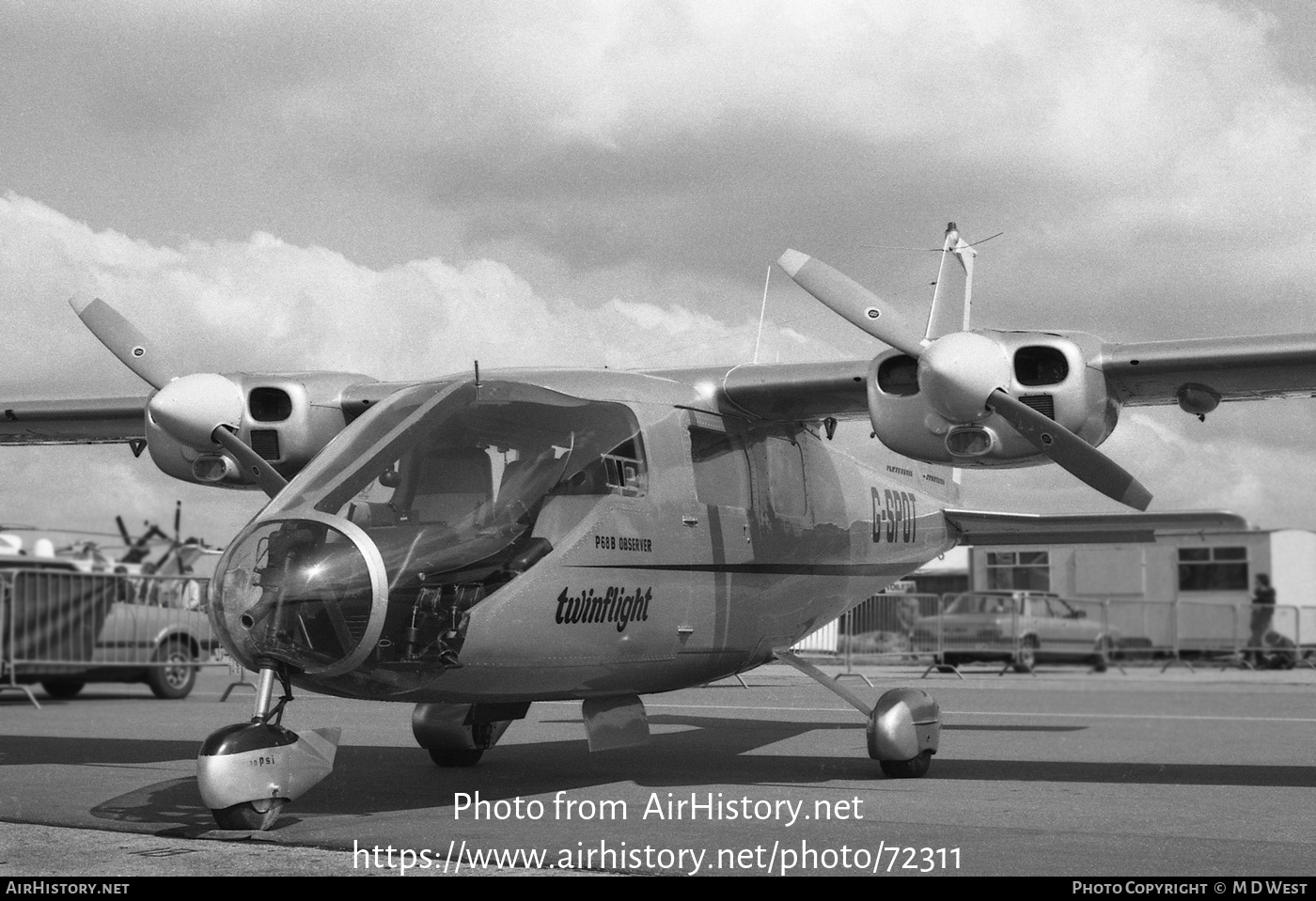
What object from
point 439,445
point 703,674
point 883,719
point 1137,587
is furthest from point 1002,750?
point 1137,587

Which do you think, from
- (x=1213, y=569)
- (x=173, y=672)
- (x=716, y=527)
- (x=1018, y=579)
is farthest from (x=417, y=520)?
(x=1018, y=579)

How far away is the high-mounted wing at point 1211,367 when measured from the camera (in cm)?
947

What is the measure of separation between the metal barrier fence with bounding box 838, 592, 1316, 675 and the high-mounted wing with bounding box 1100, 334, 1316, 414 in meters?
15.1

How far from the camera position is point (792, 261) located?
10.8 metres

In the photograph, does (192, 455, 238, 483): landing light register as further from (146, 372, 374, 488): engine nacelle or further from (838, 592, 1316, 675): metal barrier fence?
(838, 592, 1316, 675): metal barrier fence

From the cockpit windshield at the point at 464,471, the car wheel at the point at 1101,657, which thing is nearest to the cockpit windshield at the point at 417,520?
the cockpit windshield at the point at 464,471

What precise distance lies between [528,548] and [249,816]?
78.8 inches

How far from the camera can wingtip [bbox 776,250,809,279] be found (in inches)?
423

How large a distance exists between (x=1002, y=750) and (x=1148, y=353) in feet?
13.1

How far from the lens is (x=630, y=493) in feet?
28.1

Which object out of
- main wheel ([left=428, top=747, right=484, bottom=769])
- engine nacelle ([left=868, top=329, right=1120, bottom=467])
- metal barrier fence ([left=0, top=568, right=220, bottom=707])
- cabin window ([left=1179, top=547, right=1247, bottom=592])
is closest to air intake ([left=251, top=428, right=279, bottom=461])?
main wheel ([left=428, top=747, right=484, bottom=769])

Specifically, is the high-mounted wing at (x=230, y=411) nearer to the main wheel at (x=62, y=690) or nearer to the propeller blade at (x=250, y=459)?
the propeller blade at (x=250, y=459)

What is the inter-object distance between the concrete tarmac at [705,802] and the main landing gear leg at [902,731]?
0.16 m

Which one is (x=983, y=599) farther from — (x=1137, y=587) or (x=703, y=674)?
(x=703, y=674)
